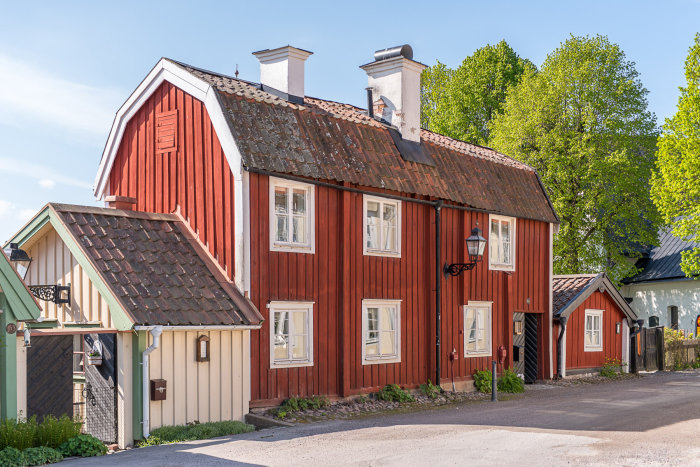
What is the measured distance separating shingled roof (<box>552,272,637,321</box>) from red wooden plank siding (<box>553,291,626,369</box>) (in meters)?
0.22

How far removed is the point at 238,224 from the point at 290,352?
8.76 ft

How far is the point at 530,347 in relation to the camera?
938 inches

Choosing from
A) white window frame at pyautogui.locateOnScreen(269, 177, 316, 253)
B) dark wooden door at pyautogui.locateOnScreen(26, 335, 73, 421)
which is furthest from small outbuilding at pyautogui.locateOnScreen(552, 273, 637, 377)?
dark wooden door at pyautogui.locateOnScreen(26, 335, 73, 421)

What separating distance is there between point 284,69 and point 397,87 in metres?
3.01

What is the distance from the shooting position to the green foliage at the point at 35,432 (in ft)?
35.7

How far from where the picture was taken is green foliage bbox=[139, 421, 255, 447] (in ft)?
42.0

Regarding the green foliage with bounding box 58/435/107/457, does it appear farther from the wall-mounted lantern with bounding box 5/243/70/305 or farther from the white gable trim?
the white gable trim

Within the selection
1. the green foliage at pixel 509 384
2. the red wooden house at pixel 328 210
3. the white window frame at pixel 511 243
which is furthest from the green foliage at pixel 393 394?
the white window frame at pixel 511 243

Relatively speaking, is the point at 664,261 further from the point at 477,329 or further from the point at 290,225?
the point at 290,225

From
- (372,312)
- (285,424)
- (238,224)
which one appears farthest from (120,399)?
(372,312)

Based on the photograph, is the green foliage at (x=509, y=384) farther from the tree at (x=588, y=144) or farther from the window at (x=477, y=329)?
the tree at (x=588, y=144)

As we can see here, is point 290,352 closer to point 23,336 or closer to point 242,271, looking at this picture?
point 242,271

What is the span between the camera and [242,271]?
1506 cm

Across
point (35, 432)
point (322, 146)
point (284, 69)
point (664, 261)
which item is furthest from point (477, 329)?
point (664, 261)
